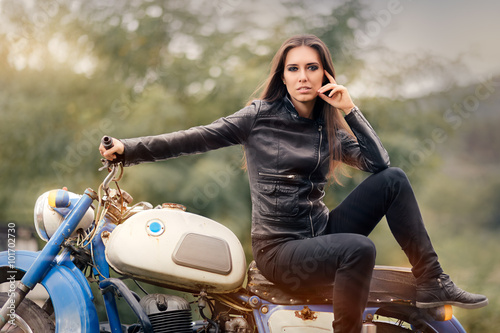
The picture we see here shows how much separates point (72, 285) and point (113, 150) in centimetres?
49

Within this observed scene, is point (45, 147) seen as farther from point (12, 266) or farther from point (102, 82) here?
point (12, 266)

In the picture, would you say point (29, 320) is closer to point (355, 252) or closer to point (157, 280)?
point (157, 280)

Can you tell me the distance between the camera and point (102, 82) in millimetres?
3369

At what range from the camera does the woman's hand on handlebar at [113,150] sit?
1800 millimetres

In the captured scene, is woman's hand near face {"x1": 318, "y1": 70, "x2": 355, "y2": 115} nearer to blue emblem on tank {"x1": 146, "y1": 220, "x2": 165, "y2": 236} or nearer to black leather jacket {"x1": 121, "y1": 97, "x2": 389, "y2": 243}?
black leather jacket {"x1": 121, "y1": 97, "x2": 389, "y2": 243}

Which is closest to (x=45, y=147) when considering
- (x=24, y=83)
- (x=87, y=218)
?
(x=24, y=83)

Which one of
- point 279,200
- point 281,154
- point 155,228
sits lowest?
point 155,228

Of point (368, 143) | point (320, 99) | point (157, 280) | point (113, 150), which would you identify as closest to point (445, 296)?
point (368, 143)

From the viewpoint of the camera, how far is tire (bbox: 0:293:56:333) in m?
1.93

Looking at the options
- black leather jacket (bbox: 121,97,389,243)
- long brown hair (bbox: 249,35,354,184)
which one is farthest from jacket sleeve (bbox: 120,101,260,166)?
long brown hair (bbox: 249,35,354,184)

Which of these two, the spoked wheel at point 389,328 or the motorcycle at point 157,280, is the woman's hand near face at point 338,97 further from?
the spoked wheel at point 389,328

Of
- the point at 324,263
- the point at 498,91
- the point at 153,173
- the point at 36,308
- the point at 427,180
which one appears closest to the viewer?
the point at 324,263

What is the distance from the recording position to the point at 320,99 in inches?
83.8

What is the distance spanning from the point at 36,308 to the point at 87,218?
35cm
